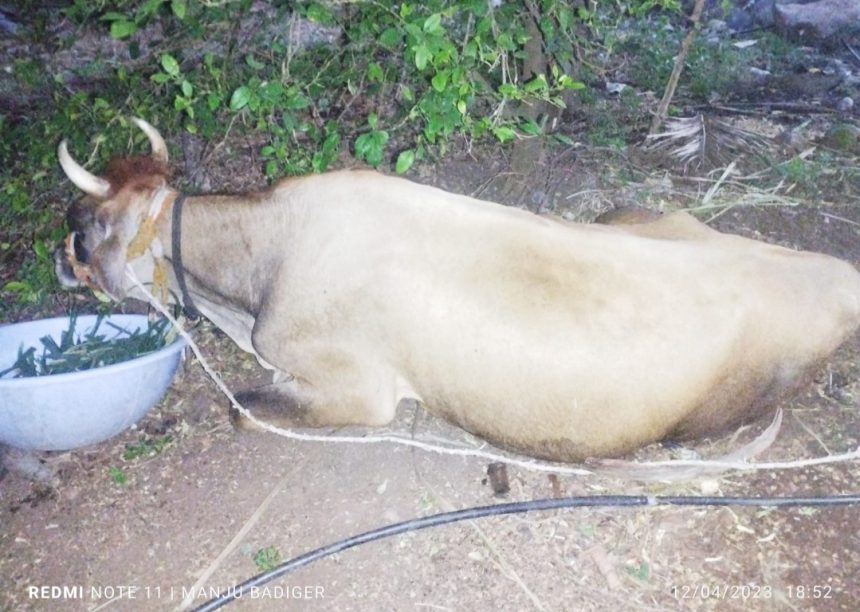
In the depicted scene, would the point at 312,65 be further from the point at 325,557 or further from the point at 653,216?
the point at 325,557

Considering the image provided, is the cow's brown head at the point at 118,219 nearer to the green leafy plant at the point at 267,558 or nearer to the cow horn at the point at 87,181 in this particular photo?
the cow horn at the point at 87,181

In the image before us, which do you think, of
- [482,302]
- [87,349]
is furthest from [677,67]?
[87,349]

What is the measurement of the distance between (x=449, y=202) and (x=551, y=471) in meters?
1.46

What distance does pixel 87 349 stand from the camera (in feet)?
14.1

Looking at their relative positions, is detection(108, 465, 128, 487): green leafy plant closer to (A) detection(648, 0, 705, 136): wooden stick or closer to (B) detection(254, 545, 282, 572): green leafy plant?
(B) detection(254, 545, 282, 572): green leafy plant

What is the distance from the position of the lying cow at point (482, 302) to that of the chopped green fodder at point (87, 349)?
390 mm

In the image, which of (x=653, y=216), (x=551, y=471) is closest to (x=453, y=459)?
(x=551, y=471)

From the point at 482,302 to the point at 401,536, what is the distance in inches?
48.6

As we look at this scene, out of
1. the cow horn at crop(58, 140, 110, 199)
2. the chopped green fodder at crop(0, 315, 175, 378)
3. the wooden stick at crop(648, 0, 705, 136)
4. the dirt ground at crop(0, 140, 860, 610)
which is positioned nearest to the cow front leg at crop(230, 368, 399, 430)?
the dirt ground at crop(0, 140, 860, 610)

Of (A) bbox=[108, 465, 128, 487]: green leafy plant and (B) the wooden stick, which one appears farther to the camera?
(B) the wooden stick

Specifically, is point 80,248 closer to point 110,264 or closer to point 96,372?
point 110,264

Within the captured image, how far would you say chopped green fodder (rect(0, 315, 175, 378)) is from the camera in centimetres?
419

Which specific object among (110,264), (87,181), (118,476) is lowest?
(118,476)

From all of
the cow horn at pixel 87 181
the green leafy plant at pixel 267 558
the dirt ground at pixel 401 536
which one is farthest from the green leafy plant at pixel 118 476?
the cow horn at pixel 87 181
